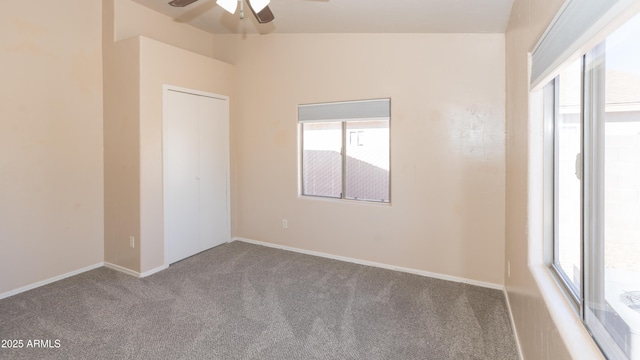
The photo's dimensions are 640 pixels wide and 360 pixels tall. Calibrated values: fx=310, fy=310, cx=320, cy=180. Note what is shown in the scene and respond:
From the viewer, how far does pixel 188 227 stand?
388 cm

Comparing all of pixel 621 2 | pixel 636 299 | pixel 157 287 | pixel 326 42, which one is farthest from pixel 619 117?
pixel 157 287

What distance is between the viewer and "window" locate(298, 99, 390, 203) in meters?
3.62

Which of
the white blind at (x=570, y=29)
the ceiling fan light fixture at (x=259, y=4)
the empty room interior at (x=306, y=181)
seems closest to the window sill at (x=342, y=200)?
the empty room interior at (x=306, y=181)

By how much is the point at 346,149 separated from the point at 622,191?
9.76 ft

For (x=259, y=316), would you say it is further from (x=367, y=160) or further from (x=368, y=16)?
(x=368, y=16)

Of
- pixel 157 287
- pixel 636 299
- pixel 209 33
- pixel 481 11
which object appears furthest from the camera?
pixel 209 33

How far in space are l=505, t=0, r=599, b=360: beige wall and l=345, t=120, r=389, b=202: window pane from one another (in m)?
1.25

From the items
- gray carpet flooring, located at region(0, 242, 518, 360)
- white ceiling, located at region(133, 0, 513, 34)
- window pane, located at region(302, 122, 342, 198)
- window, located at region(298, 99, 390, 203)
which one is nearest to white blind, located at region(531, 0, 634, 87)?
white ceiling, located at region(133, 0, 513, 34)

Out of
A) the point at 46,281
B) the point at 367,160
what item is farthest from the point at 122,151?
the point at 367,160

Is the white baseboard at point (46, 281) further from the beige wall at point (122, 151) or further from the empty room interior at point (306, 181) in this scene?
the beige wall at point (122, 151)

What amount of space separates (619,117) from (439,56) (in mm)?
2427

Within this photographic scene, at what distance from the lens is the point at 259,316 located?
2.54m

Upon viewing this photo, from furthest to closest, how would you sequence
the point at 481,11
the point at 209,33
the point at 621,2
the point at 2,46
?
the point at 209,33 < the point at 2,46 < the point at 481,11 < the point at 621,2

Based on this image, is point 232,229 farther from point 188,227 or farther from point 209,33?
point 209,33
